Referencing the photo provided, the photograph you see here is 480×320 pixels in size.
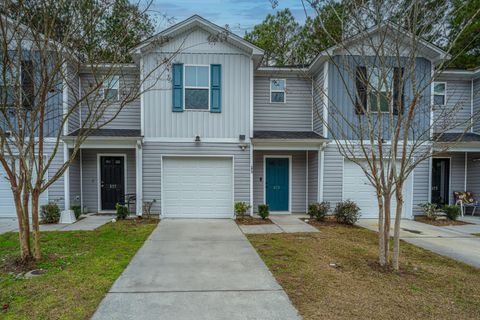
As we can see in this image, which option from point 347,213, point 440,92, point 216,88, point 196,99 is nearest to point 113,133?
point 196,99

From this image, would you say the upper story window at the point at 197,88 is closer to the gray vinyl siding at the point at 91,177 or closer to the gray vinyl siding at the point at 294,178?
the gray vinyl siding at the point at 294,178

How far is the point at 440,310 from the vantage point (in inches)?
140

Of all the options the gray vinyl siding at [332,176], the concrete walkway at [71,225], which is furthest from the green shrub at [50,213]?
the gray vinyl siding at [332,176]

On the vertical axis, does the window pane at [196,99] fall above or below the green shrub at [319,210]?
above

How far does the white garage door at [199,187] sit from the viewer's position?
394 inches

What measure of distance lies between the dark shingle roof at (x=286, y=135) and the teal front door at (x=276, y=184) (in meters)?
1.04

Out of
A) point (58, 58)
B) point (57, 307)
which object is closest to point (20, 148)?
point (58, 58)

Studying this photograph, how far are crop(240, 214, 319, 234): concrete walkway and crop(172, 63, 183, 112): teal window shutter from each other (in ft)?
14.8

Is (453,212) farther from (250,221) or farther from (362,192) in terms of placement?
(250,221)

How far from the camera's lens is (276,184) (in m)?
11.2

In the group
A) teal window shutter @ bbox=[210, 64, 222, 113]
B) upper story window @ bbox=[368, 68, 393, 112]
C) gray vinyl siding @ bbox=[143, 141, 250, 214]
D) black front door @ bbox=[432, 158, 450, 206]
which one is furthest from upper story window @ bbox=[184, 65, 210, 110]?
black front door @ bbox=[432, 158, 450, 206]

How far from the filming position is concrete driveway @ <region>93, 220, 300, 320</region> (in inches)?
136

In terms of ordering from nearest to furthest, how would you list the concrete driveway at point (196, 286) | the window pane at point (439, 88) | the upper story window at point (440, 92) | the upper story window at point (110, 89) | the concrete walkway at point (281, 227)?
1. the concrete driveway at point (196, 286)
2. the upper story window at point (110, 89)
3. the concrete walkway at point (281, 227)
4. the upper story window at point (440, 92)
5. the window pane at point (439, 88)

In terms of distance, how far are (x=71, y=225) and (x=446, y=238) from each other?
10.4 meters
